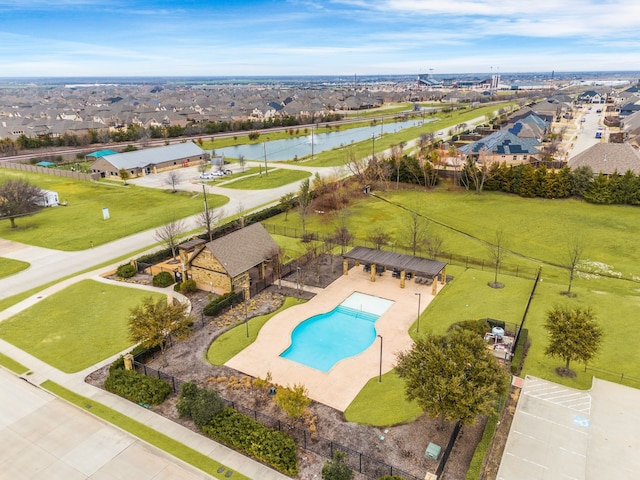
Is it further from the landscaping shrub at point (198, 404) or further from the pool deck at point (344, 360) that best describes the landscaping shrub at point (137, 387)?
the pool deck at point (344, 360)

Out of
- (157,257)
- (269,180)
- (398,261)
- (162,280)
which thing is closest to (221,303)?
(162,280)

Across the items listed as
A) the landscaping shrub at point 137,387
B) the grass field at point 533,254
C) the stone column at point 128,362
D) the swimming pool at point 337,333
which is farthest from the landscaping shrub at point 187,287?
the grass field at point 533,254

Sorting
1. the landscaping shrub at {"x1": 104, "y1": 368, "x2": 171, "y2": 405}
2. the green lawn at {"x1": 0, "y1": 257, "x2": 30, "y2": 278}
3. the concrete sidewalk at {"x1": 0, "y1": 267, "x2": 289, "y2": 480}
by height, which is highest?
the green lawn at {"x1": 0, "y1": 257, "x2": 30, "y2": 278}

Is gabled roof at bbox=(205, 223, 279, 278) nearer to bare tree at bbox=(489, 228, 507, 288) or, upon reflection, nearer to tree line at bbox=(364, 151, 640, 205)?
bare tree at bbox=(489, 228, 507, 288)

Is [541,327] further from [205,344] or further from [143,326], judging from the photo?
[143,326]

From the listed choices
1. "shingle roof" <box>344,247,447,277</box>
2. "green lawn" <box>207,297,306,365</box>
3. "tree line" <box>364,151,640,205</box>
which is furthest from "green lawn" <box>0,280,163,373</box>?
"tree line" <box>364,151,640,205</box>

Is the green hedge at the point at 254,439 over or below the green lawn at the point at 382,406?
over
